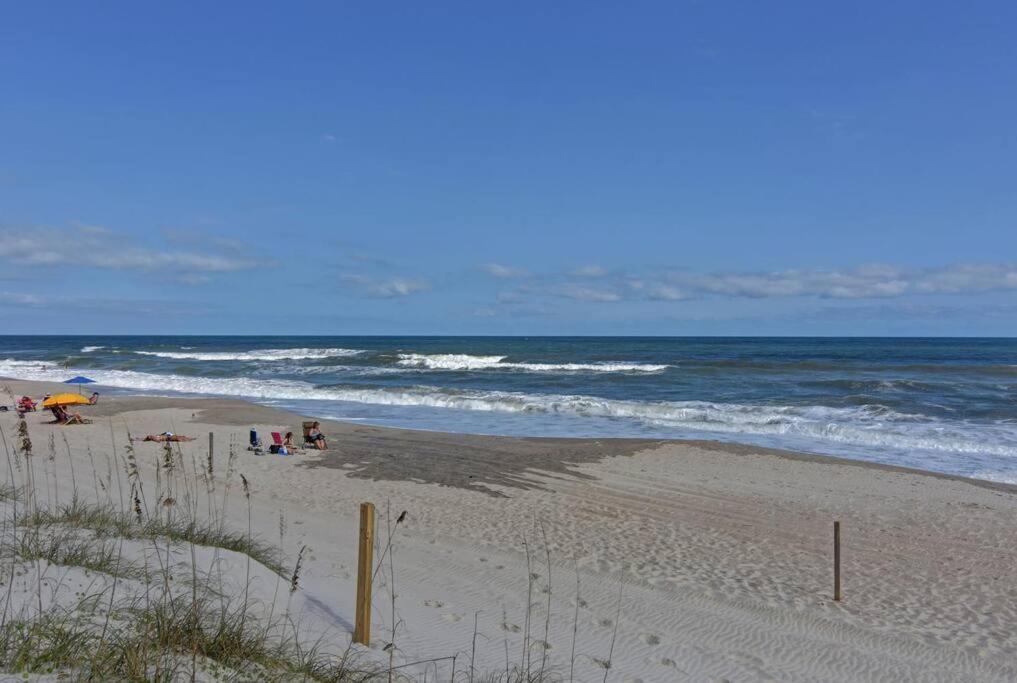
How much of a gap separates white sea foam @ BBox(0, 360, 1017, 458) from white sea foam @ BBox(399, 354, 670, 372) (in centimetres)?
1464

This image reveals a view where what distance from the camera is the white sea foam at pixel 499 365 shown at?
142 feet

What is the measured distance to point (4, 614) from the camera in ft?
10.6

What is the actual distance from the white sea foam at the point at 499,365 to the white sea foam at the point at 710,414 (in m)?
14.6

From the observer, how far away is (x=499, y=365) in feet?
155

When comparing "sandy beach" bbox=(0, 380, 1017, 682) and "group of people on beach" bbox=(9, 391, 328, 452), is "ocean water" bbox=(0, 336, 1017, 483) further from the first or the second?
"group of people on beach" bbox=(9, 391, 328, 452)

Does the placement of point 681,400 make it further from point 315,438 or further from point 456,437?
point 315,438

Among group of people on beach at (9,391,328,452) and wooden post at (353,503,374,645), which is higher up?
wooden post at (353,503,374,645)

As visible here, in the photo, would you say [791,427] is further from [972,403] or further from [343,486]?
[343,486]

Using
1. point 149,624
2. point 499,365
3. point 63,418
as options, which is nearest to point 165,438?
point 63,418

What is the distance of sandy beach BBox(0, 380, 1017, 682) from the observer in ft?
17.4

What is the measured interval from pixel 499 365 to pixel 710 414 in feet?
86.2

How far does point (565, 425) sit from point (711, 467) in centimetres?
681

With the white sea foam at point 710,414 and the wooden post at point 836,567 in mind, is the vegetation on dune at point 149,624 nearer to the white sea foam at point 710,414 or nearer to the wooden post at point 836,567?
the wooden post at point 836,567

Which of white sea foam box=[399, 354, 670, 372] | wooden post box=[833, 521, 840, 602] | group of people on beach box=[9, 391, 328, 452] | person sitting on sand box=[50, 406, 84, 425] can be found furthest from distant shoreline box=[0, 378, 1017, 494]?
white sea foam box=[399, 354, 670, 372]
